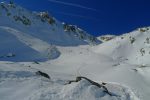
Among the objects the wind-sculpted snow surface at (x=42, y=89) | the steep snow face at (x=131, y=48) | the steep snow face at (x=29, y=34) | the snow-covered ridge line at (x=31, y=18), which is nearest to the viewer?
the wind-sculpted snow surface at (x=42, y=89)

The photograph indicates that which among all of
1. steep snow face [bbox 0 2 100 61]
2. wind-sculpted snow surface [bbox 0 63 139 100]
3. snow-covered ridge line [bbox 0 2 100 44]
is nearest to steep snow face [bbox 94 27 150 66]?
steep snow face [bbox 0 2 100 61]

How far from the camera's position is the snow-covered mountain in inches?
709

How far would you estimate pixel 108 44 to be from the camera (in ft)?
192

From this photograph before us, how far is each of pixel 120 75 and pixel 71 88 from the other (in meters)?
12.2

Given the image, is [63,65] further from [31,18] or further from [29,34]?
[31,18]

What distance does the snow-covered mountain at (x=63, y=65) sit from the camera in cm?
1802

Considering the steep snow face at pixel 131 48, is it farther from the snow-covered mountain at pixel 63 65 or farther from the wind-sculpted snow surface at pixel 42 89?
the wind-sculpted snow surface at pixel 42 89

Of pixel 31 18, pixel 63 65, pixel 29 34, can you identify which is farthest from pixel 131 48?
pixel 31 18

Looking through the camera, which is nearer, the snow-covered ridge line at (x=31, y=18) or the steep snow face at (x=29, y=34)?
the steep snow face at (x=29, y=34)

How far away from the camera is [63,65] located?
39.3m

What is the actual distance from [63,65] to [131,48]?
1680 cm

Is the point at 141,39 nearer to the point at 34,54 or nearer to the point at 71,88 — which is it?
the point at 34,54

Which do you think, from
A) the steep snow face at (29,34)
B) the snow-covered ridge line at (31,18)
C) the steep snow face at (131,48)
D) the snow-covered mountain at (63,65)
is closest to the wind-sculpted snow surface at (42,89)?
the snow-covered mountain at (63,65)

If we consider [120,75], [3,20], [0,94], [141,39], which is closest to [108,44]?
[141,39]
